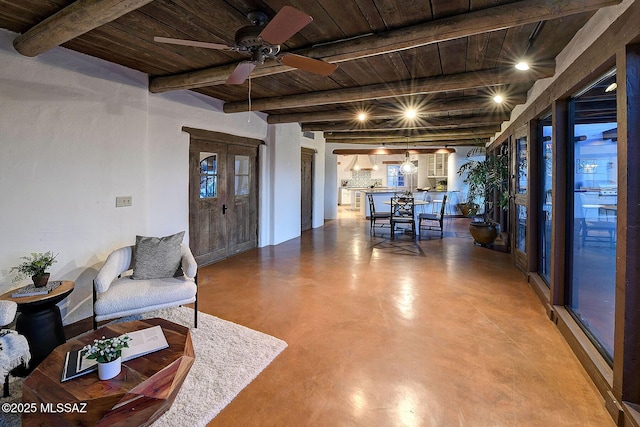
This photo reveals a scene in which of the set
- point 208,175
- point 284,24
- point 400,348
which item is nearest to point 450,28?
point 284,24

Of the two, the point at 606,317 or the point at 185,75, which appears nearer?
the point at 606,317

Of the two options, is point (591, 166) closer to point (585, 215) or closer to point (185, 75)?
point (585, 215)

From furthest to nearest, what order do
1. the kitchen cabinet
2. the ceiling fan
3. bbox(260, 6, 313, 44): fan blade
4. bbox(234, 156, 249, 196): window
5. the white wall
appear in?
the kitchen cabinet, bbox(234, 156, 249, 196): window, the white wall, the ceiling fan, bbox(260, 6, 313, 44): fan blade

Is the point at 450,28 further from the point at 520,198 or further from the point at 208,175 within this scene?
the point at 208,175

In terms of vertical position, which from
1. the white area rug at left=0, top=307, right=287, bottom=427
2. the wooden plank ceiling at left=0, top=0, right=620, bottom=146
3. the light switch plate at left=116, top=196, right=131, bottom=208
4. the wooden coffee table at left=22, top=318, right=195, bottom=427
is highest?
the wooden plank ceiling at left=0, top=0, right=620, bottom=146

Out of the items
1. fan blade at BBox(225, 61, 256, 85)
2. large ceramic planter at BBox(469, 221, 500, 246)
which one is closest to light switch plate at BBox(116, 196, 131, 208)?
fan blade at BBox(225, 61, 256, 85)

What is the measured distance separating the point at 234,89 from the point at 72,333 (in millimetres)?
3367

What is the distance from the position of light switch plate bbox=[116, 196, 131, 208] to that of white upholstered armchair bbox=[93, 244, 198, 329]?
0.61 metres

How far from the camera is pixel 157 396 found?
1.56 m

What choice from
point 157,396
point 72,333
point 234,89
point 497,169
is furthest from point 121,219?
point 497,169

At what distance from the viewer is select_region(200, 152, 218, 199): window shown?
4945 millimetres

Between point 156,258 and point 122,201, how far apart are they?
3.05 ft

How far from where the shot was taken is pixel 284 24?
1863 millimetres

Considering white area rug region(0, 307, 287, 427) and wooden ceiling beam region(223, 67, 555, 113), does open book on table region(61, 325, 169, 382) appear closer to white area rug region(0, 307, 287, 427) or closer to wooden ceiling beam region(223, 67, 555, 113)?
white area rug region(0, 307, 287, 427)
